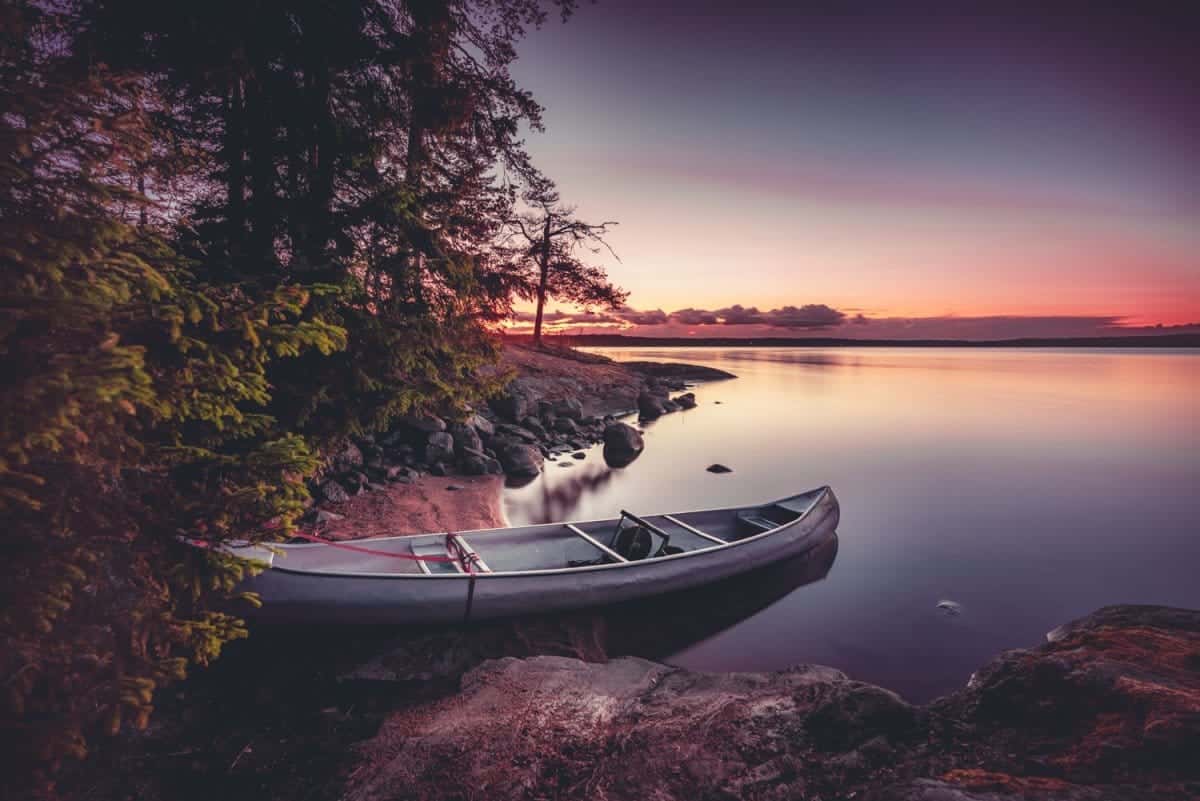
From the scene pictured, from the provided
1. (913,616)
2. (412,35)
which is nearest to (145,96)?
(412,35)

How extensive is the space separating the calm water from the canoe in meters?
1.18

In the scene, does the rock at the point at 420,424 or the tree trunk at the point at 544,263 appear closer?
the rock at the point at 420,424

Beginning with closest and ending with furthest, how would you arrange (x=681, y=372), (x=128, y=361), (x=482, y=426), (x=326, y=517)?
(x=128, y=361), (x=326, y=517), (x=482, y=426), (x=681, y=372)

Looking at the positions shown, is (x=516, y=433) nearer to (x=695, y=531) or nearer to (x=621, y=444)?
(x=621, y=444)

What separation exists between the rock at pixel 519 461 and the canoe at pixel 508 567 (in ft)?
21.8

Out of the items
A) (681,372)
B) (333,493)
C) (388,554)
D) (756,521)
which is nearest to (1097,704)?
(756,521)

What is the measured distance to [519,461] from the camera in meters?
15.9

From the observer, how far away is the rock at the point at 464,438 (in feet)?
50.5

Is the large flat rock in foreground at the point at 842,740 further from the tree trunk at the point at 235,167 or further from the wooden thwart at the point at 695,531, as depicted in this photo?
the tree trunk at the point at 235,167

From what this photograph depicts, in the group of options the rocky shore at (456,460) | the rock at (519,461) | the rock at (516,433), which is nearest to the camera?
the rocky shore at (456,460)

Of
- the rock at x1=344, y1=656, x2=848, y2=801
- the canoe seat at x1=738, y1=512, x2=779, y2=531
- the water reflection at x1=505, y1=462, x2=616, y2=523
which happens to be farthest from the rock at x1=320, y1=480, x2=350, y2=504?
the canoe seat at x1=738, y1=512, x2=779, y2=531

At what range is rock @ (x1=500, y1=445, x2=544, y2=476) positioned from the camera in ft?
51.8

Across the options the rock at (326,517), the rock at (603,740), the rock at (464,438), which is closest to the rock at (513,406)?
the rock at (464,438)

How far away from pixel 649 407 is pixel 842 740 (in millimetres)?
26096
